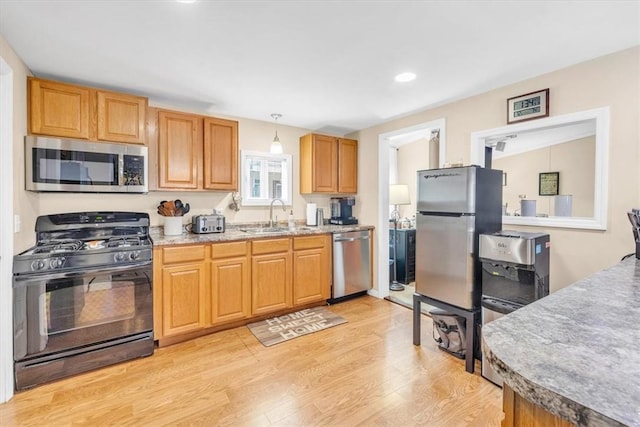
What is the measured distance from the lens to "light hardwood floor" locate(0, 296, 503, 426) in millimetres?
1778

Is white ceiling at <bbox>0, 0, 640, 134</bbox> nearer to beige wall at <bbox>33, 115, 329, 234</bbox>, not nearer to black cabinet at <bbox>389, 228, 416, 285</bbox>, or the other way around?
beige wall at <bbox>33, 115, 329, 234</bbox>

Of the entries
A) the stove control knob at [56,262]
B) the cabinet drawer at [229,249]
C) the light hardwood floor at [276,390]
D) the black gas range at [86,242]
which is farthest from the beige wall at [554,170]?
the stove control knob at [56,262]

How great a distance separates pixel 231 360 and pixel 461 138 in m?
3.03

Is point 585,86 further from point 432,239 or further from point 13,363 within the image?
point 13,363

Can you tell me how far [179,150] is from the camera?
302 cm

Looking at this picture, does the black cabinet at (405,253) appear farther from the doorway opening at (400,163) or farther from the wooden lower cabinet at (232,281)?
the wooden lower cabinet at (232,281)

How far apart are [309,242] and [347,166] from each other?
139 centimetres

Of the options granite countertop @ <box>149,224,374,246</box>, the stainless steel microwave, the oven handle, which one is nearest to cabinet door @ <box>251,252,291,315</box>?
granite countertop @ <box>149,224,374,246</box>

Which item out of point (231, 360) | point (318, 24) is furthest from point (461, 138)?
point (231, 360)

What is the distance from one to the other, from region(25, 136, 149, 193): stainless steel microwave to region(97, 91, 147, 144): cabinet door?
8 centimetres

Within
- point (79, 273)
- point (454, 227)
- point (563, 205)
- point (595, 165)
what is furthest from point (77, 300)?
point (595, 165)

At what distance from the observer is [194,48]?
207 cm

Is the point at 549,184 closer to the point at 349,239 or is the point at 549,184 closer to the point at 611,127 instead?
the point at 611,127

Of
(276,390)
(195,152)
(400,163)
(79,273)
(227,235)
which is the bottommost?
(276,390)
